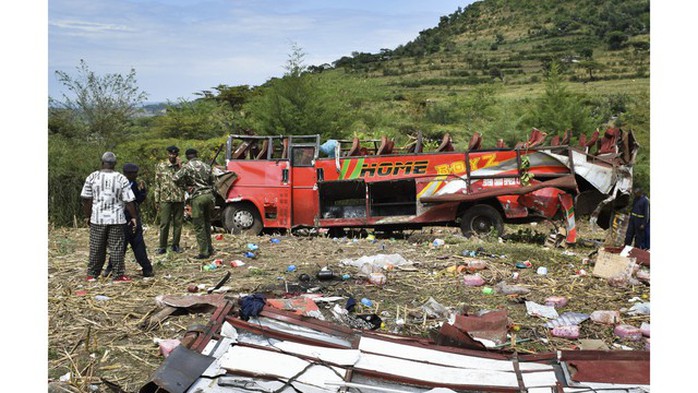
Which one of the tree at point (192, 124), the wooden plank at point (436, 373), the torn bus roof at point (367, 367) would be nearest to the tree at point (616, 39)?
the tree at point (192, 124)

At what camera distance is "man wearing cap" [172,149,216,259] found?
9.34 meters

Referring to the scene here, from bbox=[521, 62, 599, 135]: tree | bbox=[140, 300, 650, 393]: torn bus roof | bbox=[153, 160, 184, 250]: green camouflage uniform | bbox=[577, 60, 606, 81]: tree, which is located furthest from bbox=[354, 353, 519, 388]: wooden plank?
bbox=[577, 60, 606, 81]: tree

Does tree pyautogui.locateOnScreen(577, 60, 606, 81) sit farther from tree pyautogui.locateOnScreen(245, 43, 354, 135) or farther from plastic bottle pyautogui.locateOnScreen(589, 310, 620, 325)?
plastic bottle pyautogui.locateOnScreen(589, 310, 620, 325)

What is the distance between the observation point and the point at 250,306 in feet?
19.9

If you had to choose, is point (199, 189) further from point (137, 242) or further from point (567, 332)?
point (567, 332)

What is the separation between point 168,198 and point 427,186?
15.4ft

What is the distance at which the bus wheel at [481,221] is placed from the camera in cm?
1163

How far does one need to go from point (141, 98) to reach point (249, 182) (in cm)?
1211

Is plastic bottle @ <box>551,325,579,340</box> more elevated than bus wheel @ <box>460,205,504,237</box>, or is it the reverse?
bus wheel @ <box>460,205,504,237</box>

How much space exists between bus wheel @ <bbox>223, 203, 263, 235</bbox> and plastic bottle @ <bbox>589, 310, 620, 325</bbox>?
7156 millimetres

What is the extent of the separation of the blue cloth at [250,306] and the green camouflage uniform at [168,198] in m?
4.00

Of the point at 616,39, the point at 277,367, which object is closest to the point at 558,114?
the point at 277,367

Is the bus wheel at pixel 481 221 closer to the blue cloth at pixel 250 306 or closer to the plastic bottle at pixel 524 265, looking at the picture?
the plastic bottle at pixel 524 265

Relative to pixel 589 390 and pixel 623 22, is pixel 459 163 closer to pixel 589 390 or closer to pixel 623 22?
pixel 589 390
